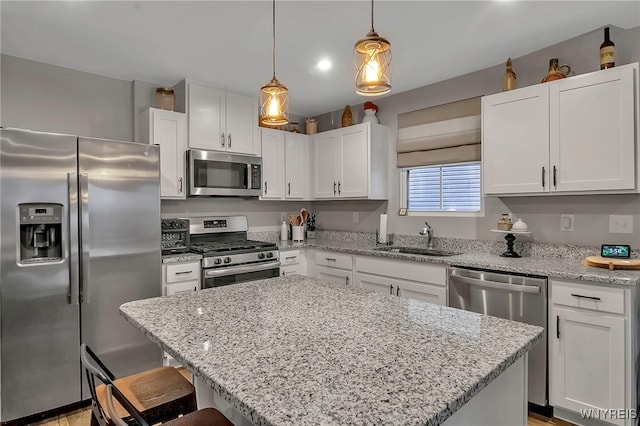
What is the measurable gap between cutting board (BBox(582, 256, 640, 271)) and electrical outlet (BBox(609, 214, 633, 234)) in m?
0.28

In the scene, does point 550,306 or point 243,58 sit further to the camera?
point 243,58

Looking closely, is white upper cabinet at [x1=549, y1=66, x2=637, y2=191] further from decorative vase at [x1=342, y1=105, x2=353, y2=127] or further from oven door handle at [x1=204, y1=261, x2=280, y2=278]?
oven door handle at [x1=204, y1=261, x2=280, y2=278]

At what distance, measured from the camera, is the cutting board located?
2.16m

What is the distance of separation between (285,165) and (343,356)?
328cm

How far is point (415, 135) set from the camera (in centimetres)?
365

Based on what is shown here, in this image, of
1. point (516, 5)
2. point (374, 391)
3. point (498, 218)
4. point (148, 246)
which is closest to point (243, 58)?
point (148, 246)

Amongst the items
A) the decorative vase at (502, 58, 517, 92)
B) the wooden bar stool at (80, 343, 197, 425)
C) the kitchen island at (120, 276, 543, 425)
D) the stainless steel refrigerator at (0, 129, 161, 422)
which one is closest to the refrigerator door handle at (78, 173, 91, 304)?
the stainless steel refrigerator at (0, 129, 161, 422)

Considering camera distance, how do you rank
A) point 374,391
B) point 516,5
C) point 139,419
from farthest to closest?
point 516,5 < point 139,419 < point 374,391

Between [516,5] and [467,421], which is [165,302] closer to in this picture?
[467,421]

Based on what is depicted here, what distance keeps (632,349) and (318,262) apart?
2.49 m

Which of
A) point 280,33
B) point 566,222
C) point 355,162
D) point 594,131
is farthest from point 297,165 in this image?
point 594,131

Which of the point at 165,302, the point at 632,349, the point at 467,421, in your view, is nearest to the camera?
the point at 467,421

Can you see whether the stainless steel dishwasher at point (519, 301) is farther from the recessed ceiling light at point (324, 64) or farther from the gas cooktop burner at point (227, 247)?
the recessed ceiling light at point (324, 64)

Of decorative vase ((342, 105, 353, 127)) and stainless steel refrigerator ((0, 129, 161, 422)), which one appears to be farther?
decorative vase ((342, 105, 353, 127))
